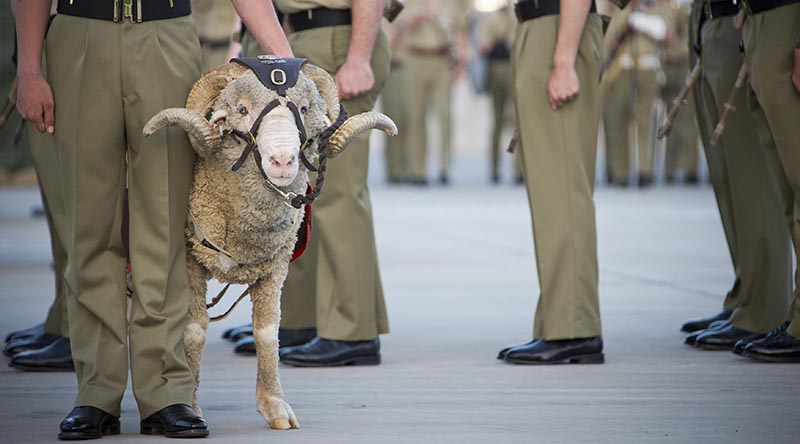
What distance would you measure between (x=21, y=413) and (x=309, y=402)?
41.3 inches

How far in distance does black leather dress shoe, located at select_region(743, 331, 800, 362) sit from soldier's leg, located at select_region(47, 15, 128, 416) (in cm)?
286

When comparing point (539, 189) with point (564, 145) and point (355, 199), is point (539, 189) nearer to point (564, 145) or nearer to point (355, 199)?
point (564, 145)

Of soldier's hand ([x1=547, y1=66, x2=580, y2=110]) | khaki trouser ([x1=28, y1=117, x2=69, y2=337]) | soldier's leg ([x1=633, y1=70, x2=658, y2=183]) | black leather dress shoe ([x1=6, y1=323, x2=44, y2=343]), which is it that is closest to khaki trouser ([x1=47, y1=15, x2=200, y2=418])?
khaki trouser ([x1=28, y1=117, x2=69, y2=337])

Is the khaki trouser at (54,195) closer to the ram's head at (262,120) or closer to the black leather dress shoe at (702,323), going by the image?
the ram's head at (262,120)

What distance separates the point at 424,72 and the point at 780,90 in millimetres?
14456

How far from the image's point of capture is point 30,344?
650 centimetres

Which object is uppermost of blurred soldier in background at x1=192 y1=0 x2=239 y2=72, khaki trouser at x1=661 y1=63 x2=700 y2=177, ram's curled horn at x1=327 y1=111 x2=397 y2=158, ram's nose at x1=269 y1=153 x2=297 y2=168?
blurred soldier in background at x1=192 y1=0 x2=239 y2=72

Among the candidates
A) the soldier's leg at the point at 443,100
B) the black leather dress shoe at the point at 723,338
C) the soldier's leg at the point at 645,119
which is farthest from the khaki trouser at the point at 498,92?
the black leather dress shoe at the point at 723,338

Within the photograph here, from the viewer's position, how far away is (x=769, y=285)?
648 centimetres

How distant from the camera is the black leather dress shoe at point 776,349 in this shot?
19.9 feet

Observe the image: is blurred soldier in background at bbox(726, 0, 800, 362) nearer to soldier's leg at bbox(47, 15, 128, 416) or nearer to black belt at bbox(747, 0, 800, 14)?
black belt at bbox(747, 0, 800, 14)

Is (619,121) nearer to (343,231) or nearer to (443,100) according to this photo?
(443,100)

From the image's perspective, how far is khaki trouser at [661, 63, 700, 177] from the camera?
19.6 meters

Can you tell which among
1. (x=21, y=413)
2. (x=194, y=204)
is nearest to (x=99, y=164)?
(x=194, y=204)
